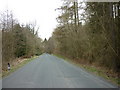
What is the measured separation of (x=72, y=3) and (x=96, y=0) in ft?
67.5

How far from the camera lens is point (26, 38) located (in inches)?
2478

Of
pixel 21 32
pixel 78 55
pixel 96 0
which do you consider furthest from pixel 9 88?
pixel 21 32

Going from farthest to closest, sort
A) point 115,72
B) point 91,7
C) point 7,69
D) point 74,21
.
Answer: point 74,21
point 7,69
point 91,7
point 115,72

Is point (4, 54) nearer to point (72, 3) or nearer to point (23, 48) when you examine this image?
point (72, 3)

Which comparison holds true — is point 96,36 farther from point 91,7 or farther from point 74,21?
point 74,21

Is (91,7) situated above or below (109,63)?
above

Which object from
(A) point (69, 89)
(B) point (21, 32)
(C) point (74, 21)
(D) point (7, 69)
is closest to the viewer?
(A) point (69, 89)

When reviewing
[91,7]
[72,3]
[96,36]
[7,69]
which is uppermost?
[72,3]

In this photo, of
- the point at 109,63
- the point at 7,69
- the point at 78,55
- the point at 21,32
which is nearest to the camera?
the point at 109,63

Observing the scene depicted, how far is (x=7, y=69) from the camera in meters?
22.6

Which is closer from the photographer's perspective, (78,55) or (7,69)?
(7,69)

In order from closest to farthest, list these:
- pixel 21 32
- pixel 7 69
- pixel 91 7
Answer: pixel 91 7, pixel 7 69, pixel 21 32

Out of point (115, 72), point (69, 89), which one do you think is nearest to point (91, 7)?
point (115, 72)

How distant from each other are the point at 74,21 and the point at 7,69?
20.1m
